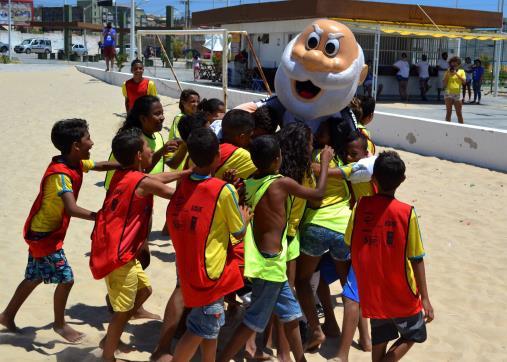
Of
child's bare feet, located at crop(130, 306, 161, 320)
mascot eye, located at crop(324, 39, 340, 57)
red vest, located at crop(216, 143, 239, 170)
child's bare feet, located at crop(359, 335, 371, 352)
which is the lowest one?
child's bare feet, located at crop(359, 335, 371, 352)

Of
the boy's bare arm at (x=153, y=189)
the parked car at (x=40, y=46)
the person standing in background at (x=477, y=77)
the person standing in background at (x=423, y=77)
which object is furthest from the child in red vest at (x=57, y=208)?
the parked car at (x=40, y=46)

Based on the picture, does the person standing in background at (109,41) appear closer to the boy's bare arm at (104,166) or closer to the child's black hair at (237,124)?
the boy's bare arm at (104,166)

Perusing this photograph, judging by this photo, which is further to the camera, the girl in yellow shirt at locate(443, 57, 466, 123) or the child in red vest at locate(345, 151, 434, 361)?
the girl in yellow shirt at locate(443, 57, 466, 123)

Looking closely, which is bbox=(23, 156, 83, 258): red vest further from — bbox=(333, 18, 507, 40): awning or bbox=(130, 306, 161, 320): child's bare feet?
bbox=(333, 18, 507, 40): awning

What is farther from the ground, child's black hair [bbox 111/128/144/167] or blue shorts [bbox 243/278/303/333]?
child's black hair [bbox 111/128/144/167]

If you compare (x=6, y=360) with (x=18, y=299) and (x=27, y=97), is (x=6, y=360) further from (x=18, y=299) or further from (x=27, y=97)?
(x=27, y=97)

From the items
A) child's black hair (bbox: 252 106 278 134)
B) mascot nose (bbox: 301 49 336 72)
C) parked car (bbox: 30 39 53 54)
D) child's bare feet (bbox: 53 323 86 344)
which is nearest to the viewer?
child's bare feet (bbox: 53 323 86 344)

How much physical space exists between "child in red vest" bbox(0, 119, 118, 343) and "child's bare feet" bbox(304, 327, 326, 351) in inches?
64.5

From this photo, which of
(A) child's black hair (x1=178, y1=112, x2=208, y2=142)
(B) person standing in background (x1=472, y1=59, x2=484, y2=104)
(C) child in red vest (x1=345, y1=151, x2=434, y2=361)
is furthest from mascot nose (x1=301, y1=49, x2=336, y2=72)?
(B) person standing in background (x1=472, y1=59, x2=484, y2=104)

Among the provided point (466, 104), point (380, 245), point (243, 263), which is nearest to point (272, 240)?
point (243, 263)

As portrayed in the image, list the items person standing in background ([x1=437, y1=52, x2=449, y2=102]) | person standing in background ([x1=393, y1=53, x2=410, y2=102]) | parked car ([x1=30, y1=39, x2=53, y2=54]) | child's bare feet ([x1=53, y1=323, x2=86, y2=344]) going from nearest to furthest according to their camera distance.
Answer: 1. child's bare feet ([x1=53, y1=323, x2=86, y2=344])
2. person standing in background ([x1=393, y1=53, x2=410, y2=102])
3. person standing in background ([x1=437, y1=52, x2=449, y2=102])
4. parked car ([x1=30, y1=39, x2=53, y2=54])

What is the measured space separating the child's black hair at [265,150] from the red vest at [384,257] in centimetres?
57

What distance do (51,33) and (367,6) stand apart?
64352 mm

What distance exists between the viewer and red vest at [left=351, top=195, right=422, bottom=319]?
356 centimetres
